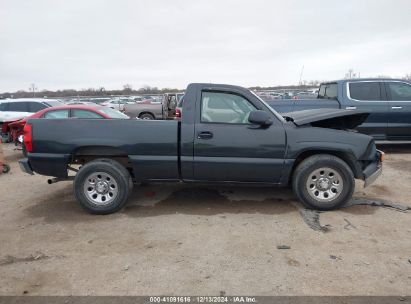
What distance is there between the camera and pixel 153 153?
177 inches

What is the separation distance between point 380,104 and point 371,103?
22 cm

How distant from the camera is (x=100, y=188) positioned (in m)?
4.53

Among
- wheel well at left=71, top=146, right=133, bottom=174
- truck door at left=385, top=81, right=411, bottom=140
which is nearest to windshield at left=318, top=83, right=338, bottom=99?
truck door at left=385, top=81, right=411, bottom=140

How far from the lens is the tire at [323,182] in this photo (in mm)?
4457

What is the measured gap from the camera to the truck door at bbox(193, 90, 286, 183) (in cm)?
443

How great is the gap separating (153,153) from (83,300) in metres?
2.18

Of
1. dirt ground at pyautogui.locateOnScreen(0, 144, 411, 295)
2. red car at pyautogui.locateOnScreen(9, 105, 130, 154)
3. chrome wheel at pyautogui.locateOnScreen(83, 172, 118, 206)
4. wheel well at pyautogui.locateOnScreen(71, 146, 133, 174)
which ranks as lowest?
dirt ground at pyautogui.locateOnScreen(0, 144, 411, 295)

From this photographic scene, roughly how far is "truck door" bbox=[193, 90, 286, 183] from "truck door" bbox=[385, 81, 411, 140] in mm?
5450

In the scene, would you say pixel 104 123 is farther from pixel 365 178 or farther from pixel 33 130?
pixel 365 178

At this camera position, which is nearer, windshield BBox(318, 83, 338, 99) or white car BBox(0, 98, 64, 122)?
windshield BBox(318, 83, 338, 99)

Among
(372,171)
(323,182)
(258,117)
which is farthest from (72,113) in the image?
(372,171)

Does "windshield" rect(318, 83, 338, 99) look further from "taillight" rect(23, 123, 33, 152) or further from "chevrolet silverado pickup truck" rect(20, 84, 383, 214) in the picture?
"taillight" rect(23, 123, 33, 152)

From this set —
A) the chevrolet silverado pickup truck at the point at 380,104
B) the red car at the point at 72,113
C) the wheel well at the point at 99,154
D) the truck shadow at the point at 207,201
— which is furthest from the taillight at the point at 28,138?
the chevrolet silverado pickup truck at the point at 380,104

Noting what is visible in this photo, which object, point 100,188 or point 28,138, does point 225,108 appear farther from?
point 28,138
